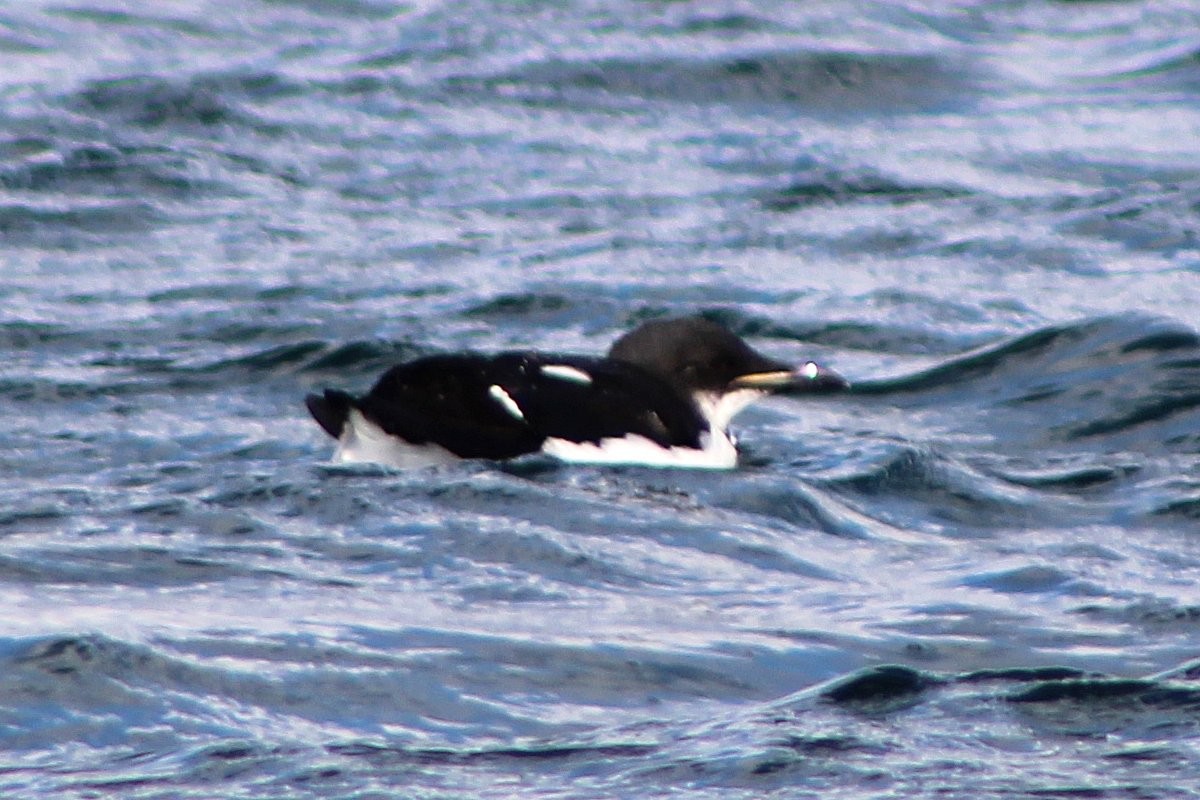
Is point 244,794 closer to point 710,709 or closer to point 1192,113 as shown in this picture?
point 710,709

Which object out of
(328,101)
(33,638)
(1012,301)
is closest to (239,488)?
(33,638)

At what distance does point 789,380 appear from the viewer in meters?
9.04

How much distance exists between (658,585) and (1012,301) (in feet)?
16.4

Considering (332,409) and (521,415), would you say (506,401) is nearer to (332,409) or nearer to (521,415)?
(521,415)

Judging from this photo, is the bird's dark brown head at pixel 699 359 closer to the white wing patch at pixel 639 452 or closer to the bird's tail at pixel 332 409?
the white wing patch at pixel 639 452

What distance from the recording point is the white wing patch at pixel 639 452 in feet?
27.0

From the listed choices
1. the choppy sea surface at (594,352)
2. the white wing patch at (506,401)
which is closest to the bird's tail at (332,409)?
the choppy sea surface at (594,352)

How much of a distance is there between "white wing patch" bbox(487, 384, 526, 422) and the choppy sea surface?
19cm

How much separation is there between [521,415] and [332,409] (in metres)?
0.64

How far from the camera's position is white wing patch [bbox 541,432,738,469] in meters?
8.23

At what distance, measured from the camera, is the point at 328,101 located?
1532 centimetres

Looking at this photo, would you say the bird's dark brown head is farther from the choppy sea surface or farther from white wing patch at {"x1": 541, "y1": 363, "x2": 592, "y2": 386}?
white wing patch at {"x1": 541, "y1": 363, "x2": 592, "y2": 386}

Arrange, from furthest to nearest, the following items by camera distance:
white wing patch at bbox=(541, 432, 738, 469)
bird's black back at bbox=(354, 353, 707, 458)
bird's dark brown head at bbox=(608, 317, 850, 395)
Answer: bird's dark brown head at bbox=(608, 317, 850, 395), white wing patch at bbox=(541, 432, 738, 469), bird's black back at bbox=(354, 353, 707, 458)

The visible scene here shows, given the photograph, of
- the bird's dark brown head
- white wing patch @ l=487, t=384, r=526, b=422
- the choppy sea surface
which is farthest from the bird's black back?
the bird's dark brown head
